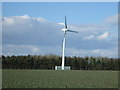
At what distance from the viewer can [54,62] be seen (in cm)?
7925

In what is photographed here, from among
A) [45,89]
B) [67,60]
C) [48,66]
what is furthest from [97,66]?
[45,89]

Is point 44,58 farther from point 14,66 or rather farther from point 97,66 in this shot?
point 97,66

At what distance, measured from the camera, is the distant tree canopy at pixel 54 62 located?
76.1 meters

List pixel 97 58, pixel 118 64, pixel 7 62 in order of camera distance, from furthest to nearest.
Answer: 1. pixel 97 58
2. pixel 118 64
3. pixel 7 62

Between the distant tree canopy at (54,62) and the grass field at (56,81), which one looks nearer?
the grass field at (56,81)

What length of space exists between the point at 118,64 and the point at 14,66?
29681mm

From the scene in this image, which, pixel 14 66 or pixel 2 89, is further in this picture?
pixel 14 66

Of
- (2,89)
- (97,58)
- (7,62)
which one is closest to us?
(2,89)

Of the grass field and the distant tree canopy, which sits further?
the distant tree canopy

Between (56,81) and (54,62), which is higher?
(56,81)

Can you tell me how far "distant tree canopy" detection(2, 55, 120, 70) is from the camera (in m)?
76.1

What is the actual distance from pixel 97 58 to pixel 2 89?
74547mm

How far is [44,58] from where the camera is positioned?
79.1 meters

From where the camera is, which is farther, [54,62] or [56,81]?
[54,62]
